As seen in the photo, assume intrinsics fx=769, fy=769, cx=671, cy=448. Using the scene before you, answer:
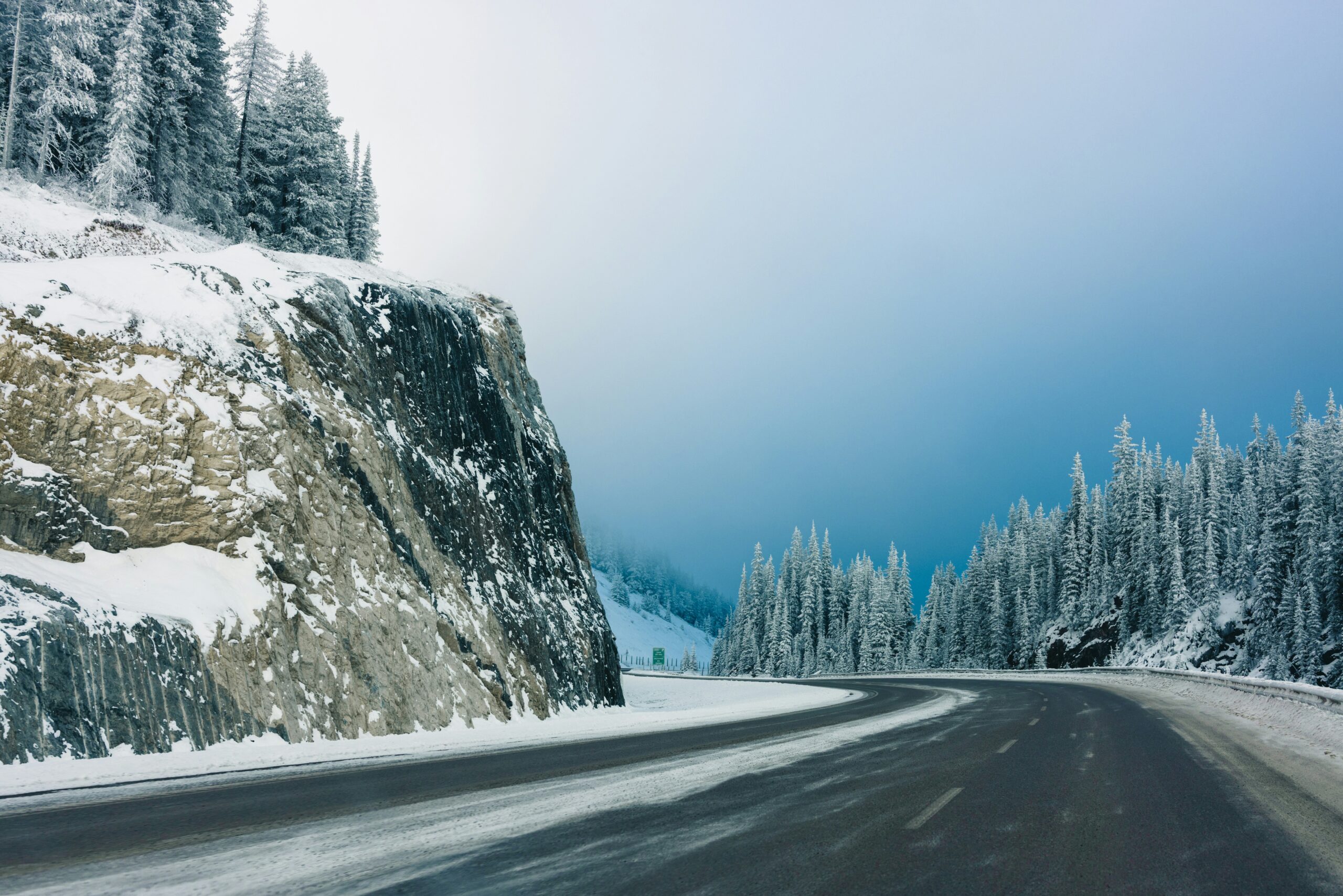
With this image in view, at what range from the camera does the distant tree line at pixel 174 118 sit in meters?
32.1

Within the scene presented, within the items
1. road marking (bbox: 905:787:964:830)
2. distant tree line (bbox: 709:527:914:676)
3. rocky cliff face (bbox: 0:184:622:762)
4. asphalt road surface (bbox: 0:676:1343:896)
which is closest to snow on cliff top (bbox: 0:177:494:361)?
rocky cliff face (bbox: 0:184:622:762)

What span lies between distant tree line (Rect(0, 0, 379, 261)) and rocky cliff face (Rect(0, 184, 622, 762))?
11.4 metres

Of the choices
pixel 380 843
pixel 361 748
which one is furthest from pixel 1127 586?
pixel 380 843

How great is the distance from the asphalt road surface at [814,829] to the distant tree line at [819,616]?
9122 cm

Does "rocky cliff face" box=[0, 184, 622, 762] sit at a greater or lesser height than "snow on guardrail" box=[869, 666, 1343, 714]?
Answer: greater

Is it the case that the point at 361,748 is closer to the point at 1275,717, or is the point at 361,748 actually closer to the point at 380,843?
the point at 380,843

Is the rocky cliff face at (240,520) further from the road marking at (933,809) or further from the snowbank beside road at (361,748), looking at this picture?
the road marking at (933,809)

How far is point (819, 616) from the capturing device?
113062 mm

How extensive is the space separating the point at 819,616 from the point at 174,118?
322 feet

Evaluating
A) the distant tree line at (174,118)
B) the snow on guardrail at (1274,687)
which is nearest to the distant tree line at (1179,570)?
the snow on guardrail at (1274,687)

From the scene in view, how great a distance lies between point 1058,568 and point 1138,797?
9777cm

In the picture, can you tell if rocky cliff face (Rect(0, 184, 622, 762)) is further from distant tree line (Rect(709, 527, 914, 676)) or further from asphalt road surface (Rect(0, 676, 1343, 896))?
distant tree line (Rect(709, 527, 914, 676))

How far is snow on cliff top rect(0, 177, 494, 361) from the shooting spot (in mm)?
16000

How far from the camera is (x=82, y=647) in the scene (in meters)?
12.0
